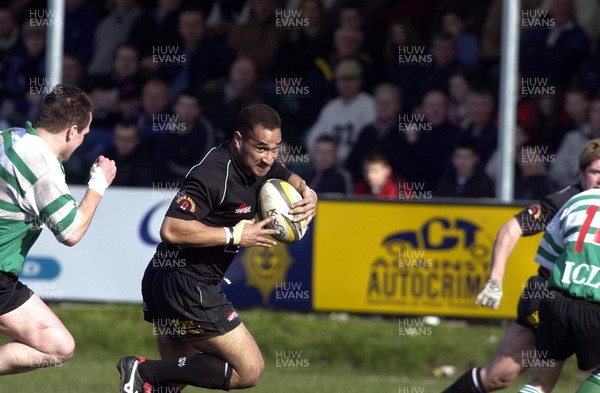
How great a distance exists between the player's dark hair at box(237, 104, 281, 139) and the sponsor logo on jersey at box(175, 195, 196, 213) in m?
0.48

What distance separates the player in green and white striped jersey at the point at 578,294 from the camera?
5.89m

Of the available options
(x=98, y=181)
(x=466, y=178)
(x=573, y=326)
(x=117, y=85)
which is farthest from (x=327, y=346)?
(x=117, y=85)

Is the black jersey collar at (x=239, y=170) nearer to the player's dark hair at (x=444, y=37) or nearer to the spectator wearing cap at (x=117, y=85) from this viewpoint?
the player's dark hair at (x=444, y=37)

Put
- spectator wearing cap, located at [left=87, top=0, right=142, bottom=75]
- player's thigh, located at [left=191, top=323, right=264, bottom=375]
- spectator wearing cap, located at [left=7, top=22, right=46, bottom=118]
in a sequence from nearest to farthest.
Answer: player's thigh, located at [left=191, top=323, right=264, bottom=375] < spectator wearing cap, located at [left=7, top=22, right=46, bottom=118] < spectator wearing cap, located at [left=87, top=0, right=142, bottom=75]

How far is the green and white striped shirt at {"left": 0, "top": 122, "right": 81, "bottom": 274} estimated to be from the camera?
6043 mm

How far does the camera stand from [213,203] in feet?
20.6

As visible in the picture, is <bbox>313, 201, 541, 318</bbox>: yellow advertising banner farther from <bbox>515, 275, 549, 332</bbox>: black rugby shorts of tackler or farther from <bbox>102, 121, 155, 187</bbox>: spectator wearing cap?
<bbox>515, 275, 549, 332</bbox>: black rugby shorts of tackler

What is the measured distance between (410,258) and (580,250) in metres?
3.65

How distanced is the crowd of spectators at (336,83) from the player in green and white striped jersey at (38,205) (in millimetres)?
4250

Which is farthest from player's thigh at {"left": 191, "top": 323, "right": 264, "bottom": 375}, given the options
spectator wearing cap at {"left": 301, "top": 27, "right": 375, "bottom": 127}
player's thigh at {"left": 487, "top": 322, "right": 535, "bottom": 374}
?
spectator wearing cap at {"left": 301, "top": 27, "right": 375, "bottom": 127}

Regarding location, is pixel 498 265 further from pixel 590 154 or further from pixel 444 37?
pixel 444 37

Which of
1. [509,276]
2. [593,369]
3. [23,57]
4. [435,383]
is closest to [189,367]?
[593,369]

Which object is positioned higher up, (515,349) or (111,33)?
(111,33)

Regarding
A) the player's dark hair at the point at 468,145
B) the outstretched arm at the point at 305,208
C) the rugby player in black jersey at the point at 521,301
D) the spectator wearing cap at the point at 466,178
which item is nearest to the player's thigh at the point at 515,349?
the rugby player in black jersey at the point at 521,301
